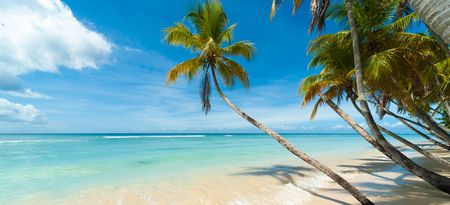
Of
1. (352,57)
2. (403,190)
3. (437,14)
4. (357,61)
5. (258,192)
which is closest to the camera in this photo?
(437,14)

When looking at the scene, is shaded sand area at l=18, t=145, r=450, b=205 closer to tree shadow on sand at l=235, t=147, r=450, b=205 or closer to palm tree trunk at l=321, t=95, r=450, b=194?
tree shadow on sand at l=235, t=147, r=450, b=205

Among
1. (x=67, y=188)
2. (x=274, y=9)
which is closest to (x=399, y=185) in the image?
(x=274, y=9)

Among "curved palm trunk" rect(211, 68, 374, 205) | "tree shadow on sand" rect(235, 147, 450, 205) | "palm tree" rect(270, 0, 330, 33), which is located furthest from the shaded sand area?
"palm tree" rect(270, 0, 330, 33)

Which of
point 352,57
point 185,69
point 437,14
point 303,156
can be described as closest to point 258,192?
point 303,156

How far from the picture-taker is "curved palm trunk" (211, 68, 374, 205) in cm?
486

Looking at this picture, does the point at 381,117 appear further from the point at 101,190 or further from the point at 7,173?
the point at 7,173

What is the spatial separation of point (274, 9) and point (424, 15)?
201 inches

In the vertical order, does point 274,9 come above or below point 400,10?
below

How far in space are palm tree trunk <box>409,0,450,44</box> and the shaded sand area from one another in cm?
Result: 512

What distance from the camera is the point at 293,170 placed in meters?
10.2

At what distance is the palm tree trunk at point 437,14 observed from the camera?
118cm

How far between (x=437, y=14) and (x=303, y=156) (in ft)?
15.3

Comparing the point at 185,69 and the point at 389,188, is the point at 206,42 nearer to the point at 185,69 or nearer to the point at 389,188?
the point at 185,69

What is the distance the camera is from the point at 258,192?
6773mm
